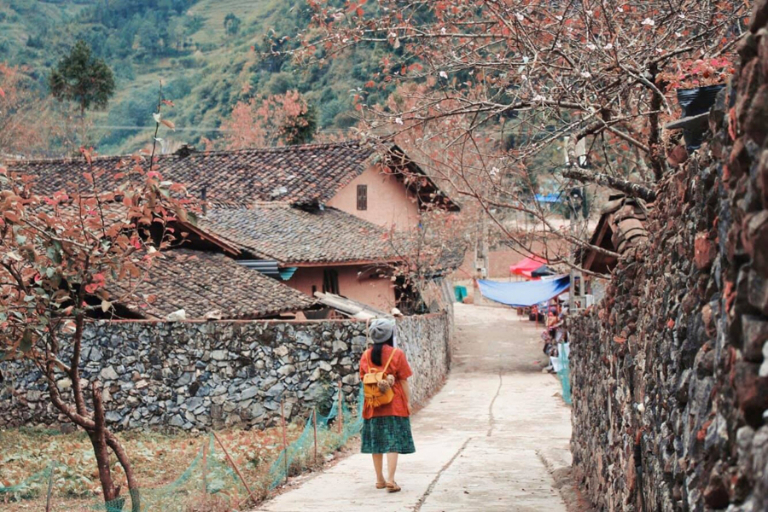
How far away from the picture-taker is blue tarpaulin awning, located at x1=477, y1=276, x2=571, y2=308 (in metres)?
31.4

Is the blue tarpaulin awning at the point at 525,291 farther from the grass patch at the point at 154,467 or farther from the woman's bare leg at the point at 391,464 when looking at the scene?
the woman's bare leg at the point at 391,464

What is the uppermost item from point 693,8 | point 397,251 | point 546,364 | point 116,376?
point 693,8

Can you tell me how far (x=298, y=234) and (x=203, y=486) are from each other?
18.0 metres

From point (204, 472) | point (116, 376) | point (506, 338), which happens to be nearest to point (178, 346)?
point (116, 376)

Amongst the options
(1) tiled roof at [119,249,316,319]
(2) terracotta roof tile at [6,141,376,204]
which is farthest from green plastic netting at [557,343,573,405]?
(2) terracotta roof tile at [6,141,376,204]

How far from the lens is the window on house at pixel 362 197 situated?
3281 centimetres

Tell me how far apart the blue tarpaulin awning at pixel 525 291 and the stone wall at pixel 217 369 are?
52.2 feet

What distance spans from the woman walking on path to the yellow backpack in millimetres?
13

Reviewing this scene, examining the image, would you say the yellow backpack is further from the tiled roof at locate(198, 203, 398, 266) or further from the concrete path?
the tiled roof at locate(198, 203, 398, 266)

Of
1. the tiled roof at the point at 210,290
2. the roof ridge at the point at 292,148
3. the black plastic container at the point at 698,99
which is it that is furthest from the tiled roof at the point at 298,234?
the black plastic container at the point at 698,99

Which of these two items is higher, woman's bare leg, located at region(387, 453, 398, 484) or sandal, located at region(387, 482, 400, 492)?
woman's bare leg, located at region(387, 453, 398, 484)

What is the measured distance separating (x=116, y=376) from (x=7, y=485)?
19.4ft

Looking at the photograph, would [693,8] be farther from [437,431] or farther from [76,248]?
[437,431]

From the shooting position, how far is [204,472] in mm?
9102
